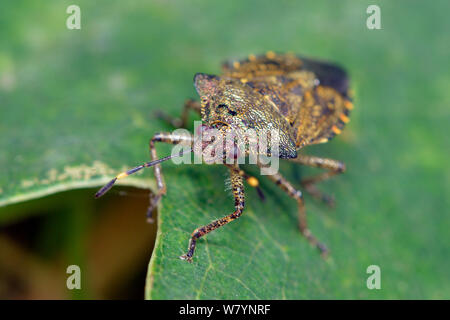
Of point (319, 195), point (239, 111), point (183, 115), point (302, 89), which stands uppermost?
point (302, 89)

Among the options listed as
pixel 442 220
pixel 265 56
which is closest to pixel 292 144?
pixel 265 56

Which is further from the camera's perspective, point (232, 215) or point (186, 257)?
point (232, 215)

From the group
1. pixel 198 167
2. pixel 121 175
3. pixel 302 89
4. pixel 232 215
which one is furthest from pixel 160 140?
pixel 302 89

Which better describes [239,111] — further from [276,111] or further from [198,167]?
[198,167]

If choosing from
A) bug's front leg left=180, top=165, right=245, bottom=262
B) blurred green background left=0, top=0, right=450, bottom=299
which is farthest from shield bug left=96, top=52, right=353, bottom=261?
blurred green background left=0, top=0, right=450, bottom=299

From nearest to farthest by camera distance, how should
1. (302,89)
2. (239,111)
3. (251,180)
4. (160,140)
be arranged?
1. (251,180)
2. (239,111)
3. (160,140)
4. (302,89)

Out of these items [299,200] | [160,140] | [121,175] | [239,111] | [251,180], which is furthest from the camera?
[299,200]

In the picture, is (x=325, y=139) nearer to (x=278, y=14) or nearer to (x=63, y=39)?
(x=278, y=14)

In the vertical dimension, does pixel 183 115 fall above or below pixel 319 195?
above
